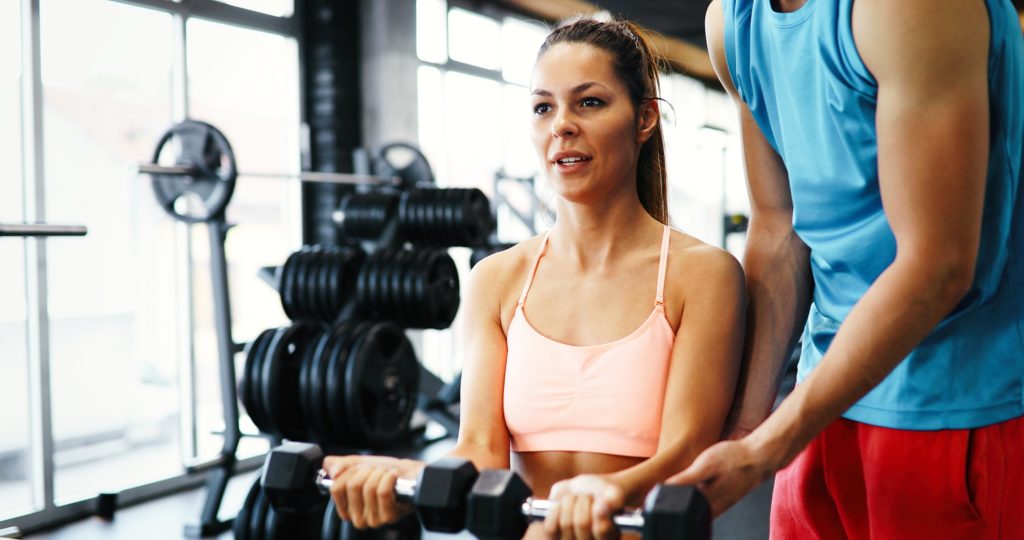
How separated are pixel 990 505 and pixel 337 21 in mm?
5158

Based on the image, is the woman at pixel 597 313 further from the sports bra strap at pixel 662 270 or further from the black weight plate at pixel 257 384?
the black weight plate at pixel 257 384

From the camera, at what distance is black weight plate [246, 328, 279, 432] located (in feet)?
11.6

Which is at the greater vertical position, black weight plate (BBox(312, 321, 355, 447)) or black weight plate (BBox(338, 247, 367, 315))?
black weight plate (BBox(338, 247, 367, 315))

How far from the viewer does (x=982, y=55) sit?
893 millimetres

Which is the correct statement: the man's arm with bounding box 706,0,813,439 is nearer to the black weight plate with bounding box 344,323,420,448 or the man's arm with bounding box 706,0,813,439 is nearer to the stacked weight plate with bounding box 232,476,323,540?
the stacked weight plate with bounding box 232,476,323,540

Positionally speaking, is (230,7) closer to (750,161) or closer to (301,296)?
(301,296)

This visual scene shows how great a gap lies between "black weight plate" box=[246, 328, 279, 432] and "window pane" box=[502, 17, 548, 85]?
413 cm

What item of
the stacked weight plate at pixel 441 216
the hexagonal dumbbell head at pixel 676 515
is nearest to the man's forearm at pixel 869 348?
the hexagonal dumbbell head at pixel 676 515

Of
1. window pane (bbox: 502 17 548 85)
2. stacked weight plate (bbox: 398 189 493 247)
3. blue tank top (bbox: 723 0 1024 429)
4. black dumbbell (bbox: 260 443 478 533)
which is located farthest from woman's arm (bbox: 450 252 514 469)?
window pane (bbox: 502 17 548 85)

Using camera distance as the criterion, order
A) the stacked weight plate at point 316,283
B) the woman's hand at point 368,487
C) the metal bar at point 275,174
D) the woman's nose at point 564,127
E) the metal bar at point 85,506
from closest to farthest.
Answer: the woman's hand at point 368,487 < the woman's nose at point 564,127 < the metal bar at point 275,174 < the metal bar at point 85,506 < the stacked weight plate at point 316,283

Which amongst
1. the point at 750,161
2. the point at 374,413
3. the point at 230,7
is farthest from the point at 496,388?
the point at 230,7

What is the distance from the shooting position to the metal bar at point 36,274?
4.03 m

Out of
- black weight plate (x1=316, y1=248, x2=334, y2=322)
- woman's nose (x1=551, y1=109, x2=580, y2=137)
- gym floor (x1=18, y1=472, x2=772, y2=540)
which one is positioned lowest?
gym floor (x1=18, y1=472, x2=772, y2=540)

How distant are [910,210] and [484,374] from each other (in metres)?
0.70
